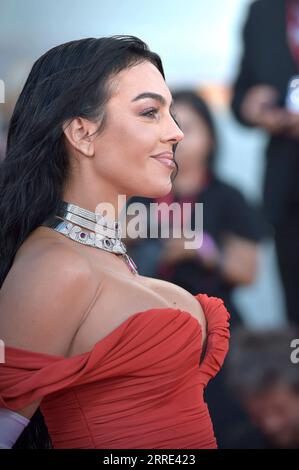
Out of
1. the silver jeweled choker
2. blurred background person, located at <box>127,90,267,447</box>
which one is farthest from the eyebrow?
blurred background person, located at <box>127,90,267,447</box>

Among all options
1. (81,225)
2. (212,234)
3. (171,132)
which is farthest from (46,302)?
(212,234)

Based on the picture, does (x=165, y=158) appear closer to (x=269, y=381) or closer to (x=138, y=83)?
(x=138, y=83)

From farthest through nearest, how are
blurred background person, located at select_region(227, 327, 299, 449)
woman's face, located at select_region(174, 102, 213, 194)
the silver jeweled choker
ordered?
woman's face, located at select_region(174, 102, 213, 194), blurred background person, located at select_region(227, 327, 299, 449), the silver jeweled choker

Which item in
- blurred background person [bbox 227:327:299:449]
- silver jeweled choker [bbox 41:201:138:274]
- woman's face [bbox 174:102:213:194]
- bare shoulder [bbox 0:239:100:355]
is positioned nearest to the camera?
bare shoulder [bbox 0:239:100:355]

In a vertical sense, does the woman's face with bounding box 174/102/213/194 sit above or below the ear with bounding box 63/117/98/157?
below

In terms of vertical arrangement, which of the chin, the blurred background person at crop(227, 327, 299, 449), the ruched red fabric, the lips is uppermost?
the lips

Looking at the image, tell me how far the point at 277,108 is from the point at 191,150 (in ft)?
1.15

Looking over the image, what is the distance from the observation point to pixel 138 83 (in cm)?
191

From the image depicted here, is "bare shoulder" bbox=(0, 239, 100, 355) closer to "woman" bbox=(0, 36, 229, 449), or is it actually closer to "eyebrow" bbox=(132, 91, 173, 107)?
"woman" bbox=(0, 36, 229, 449)

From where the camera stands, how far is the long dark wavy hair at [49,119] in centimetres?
189

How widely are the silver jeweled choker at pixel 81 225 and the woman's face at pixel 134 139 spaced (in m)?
0.08

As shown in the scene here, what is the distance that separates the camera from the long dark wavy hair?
6.19 ft

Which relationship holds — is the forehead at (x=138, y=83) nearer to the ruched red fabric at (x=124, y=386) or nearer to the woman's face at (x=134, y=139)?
the woman's face at (x=134, y=139)

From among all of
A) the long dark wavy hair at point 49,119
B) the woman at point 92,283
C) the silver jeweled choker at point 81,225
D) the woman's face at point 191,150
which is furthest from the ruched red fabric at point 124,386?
the woman's face at point 191,150
